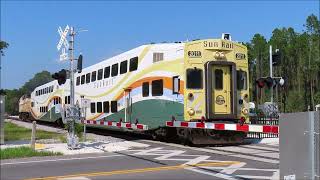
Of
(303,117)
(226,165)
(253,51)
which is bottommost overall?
(226,165)

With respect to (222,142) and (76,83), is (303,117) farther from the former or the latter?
(76,83)

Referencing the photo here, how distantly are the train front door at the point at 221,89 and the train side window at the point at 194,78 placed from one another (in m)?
0.49

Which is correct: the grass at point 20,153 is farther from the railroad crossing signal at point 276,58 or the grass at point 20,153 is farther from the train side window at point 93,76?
the train side window at point 93,76

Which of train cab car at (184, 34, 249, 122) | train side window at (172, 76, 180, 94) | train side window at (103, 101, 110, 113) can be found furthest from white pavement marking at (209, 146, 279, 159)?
train side window at (103, 101, 110, 113)

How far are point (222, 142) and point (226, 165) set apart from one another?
6.16 m

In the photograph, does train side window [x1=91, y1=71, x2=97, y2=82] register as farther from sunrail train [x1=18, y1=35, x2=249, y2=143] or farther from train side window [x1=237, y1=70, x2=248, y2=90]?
train side window [x1=237, y1=70, x2=248, y2=90]

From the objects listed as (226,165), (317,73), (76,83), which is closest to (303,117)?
(226,165)

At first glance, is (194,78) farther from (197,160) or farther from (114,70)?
(114,70)

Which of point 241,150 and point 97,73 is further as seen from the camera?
point 97,73

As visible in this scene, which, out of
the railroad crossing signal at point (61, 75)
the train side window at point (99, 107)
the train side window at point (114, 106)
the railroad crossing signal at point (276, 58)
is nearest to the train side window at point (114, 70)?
the train side window at point (114, 106)

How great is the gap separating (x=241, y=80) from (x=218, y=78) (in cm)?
114

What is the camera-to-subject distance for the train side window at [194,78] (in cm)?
1959

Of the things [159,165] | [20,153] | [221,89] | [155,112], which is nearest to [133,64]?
[155,112]

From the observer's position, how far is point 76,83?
3488 centimetres
